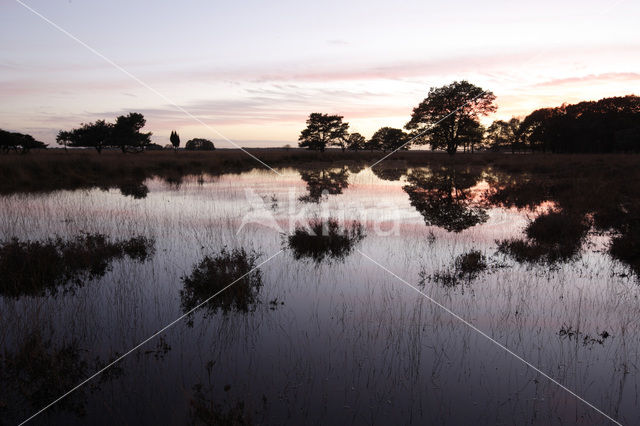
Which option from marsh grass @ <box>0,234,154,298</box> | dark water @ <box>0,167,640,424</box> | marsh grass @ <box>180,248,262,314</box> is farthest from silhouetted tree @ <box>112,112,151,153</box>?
marsh grass @ <box>180,248,262,314</box>

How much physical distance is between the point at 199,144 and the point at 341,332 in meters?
112

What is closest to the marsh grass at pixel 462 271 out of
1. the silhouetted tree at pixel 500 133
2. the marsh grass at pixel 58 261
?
the marsh grass at pixel 58 261

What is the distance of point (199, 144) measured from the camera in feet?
365

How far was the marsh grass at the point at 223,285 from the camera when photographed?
769 cm

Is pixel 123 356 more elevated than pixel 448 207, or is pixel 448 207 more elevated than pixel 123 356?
pixel 448 207

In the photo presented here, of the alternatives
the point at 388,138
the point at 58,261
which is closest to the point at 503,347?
the point at 58,261

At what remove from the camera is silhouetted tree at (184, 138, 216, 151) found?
11031 cm

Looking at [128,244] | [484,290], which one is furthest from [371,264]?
[128,244]

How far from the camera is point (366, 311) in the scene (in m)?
7.50

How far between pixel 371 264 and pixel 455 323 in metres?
3.76

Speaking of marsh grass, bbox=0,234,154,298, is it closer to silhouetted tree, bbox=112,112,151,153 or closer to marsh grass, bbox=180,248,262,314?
marsh grass, bbox=180,248,262,314

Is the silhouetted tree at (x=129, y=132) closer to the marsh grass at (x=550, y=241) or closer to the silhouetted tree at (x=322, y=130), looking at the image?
the silhouetted tree at (x=322, y=130)

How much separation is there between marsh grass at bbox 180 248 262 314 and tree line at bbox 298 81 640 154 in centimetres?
5015

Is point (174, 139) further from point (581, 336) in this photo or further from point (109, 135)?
point (581, 336)
